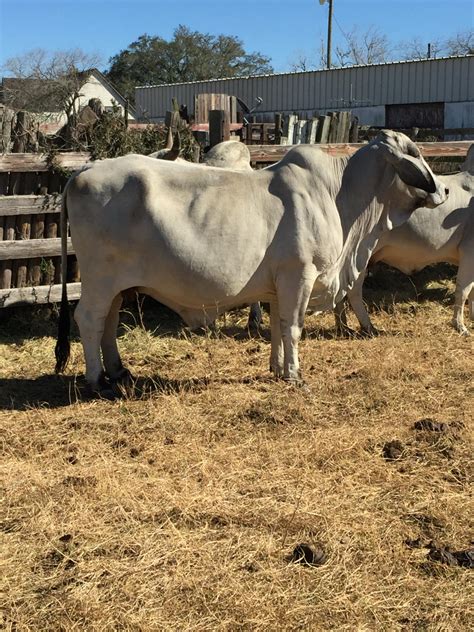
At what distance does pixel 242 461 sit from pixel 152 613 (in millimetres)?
1914

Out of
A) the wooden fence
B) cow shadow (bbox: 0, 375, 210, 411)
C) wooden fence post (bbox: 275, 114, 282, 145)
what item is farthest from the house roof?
cow shadow (bbox: 0, 375, 210, 411)

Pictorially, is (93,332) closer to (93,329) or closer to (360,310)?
(93,329)

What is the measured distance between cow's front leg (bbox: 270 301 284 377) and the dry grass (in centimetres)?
23

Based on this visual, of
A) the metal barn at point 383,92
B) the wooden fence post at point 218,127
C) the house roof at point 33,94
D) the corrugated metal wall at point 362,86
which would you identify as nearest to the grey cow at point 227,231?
the wooden fence post at point 218,127

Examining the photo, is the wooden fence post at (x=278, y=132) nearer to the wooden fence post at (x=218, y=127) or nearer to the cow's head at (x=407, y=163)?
the wooden fence post at (x=218, y=127)

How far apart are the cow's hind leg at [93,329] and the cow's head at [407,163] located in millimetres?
2648

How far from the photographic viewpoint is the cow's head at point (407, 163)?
24.0ft

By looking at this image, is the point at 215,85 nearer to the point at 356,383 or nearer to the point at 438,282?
the point at 438,282

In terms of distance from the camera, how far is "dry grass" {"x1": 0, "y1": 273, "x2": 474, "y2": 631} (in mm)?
3936

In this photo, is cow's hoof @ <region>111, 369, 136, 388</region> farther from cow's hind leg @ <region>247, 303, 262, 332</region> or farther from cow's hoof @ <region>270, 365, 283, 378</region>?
cow's hind leg @ <region>247, 303, 262, 332</region>

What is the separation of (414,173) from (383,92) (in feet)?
75.7

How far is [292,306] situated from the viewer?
23.4ft

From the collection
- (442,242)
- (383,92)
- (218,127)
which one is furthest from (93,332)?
(383,92)

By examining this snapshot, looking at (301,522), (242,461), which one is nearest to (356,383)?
(242,461)
